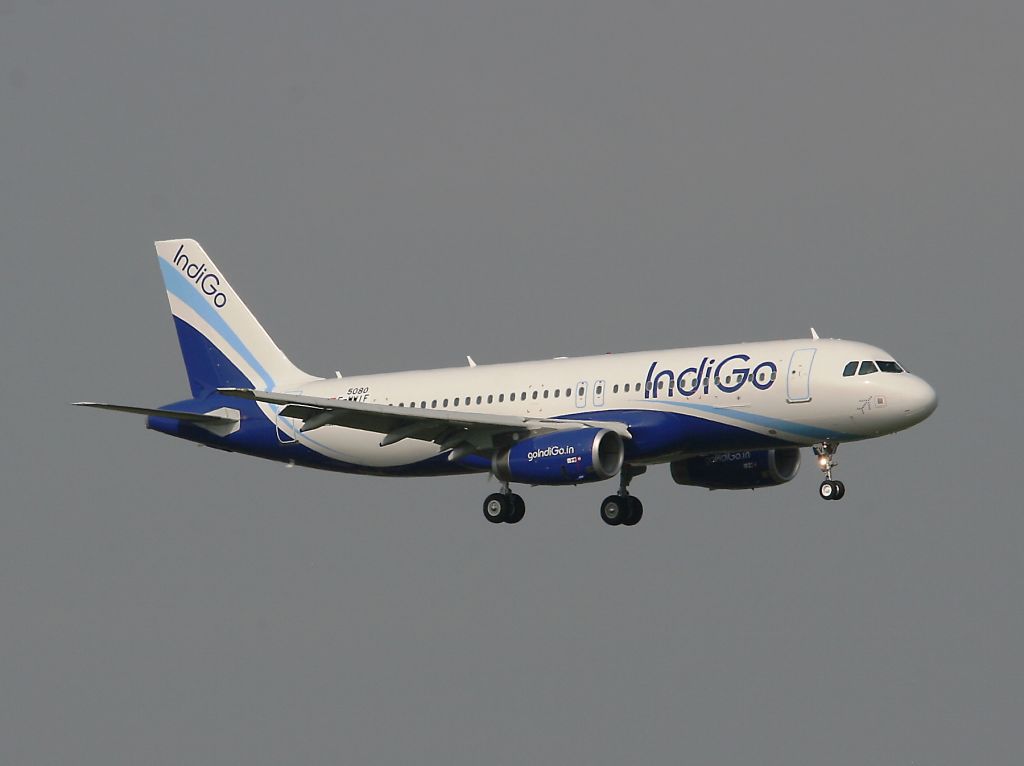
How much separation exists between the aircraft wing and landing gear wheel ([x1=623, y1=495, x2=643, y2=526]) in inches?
164

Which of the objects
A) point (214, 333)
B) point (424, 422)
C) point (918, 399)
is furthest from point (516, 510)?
point (214, 333)

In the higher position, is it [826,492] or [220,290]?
[220,290]

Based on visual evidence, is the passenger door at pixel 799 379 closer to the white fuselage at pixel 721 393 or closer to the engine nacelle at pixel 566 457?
the white fuselage at pixel 721 393

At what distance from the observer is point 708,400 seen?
174ft

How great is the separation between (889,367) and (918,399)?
1.25 m

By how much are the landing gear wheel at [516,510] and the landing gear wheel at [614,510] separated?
2299 millimetres

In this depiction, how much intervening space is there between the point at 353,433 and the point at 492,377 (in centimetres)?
499

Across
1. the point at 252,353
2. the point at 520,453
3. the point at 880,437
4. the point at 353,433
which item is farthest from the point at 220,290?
the point at 880,437

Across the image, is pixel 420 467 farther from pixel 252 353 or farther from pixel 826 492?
pixel 826 492

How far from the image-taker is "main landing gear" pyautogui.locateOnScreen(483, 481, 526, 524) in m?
57.4

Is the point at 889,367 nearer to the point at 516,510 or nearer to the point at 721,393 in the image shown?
the point at 721,393

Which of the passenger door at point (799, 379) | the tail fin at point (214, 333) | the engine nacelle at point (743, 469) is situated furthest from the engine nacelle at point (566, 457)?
the tail fin at point (214, 333)

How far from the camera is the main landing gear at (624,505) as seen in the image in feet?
189

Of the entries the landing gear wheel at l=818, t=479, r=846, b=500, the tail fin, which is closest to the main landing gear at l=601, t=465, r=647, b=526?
the landing gear wheel at l=818, t=479, r=846, b=500
